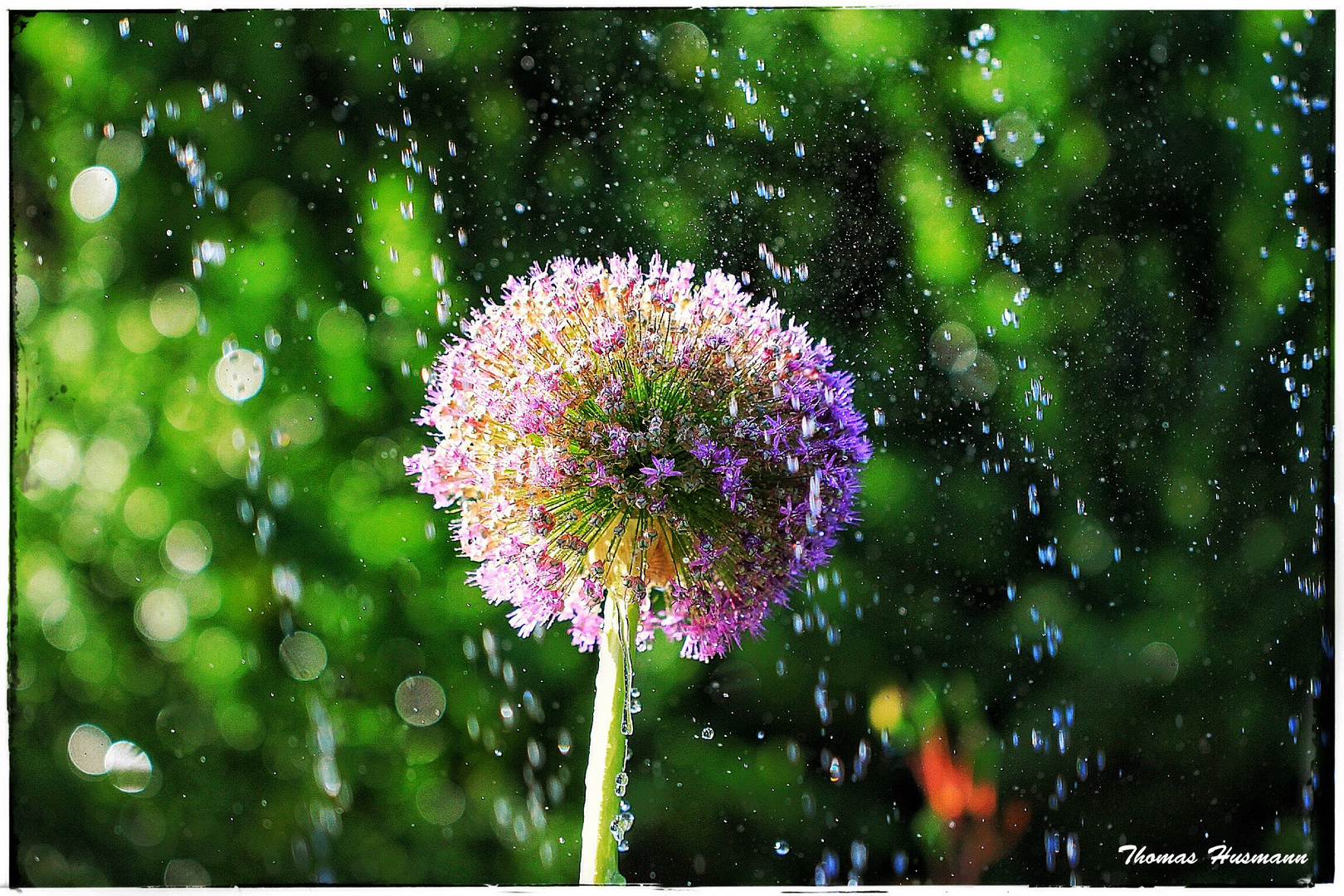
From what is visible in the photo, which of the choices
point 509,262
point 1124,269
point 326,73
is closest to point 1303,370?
point 1124,269

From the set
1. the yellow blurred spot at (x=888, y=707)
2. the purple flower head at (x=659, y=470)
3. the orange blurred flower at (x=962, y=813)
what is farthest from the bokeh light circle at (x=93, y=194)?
the orange blurred flower at (x=962, y=813)

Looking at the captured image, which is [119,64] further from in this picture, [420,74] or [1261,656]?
[1261,656]

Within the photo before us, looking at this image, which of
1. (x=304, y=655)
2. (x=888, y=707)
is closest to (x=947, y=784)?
(x=888, y=707)

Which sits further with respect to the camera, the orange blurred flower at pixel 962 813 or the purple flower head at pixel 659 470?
the orange blurred flower at pixel 962 813

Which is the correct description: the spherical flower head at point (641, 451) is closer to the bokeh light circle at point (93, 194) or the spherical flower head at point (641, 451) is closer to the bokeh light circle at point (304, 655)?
the bokeh light circle at point (304, 655)

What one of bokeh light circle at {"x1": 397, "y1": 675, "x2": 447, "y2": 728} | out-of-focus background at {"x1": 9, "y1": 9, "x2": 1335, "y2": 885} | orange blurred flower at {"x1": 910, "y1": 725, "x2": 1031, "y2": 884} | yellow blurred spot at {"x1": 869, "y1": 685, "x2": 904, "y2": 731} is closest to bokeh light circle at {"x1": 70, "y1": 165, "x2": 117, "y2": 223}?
out-of-focus background at {"x1": 9, "y1": 9, "x2": 1335, "y2": 885}

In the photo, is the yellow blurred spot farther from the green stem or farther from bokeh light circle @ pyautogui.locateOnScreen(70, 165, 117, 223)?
bokeh light circle @ pyautogui.locateOnScreen(70, 165, 117, 223)
